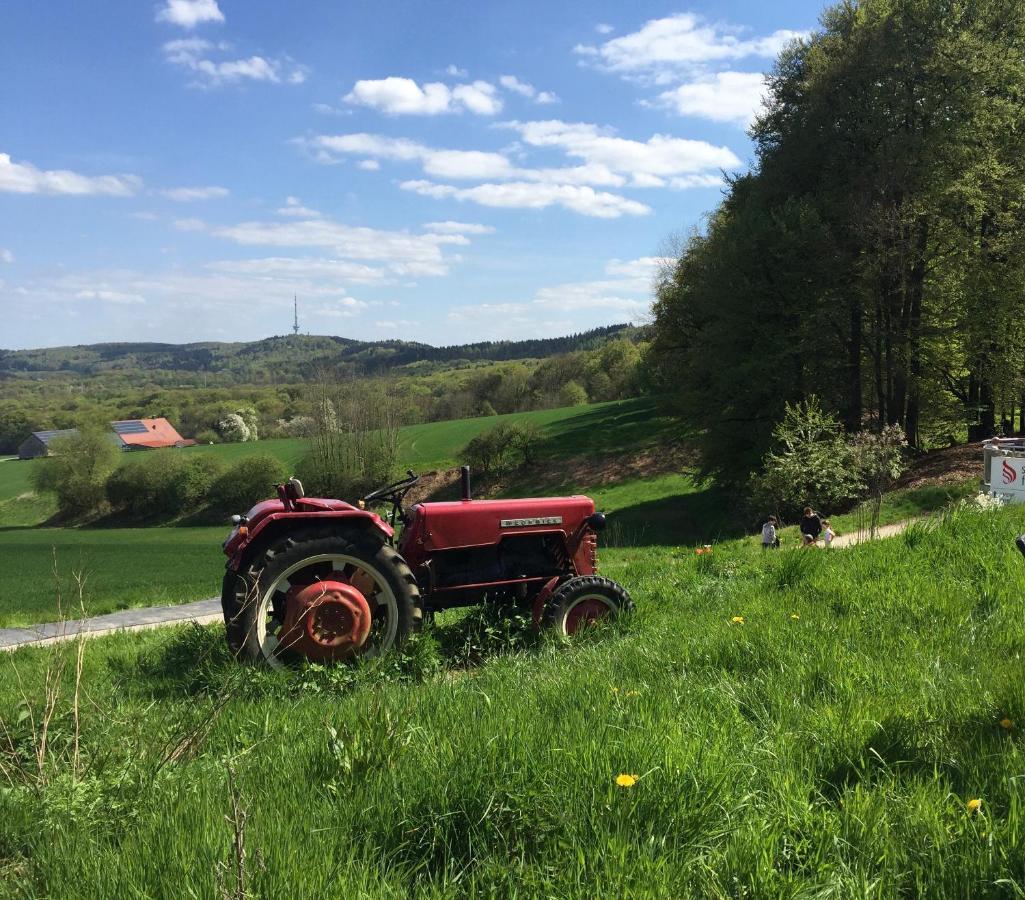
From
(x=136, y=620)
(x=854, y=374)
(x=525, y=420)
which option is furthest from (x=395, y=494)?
(x=525, y=420)

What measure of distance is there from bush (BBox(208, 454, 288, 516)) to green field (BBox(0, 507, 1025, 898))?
49.2 m

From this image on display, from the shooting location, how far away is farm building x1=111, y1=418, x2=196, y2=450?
89.5m

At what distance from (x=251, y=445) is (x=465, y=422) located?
20987 millimetres

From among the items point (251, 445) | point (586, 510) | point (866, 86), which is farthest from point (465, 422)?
point (586, 510)

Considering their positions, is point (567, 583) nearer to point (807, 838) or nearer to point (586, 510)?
point (586, 510)

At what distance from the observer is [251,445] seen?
70.6m

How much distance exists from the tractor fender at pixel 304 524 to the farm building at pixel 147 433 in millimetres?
90873

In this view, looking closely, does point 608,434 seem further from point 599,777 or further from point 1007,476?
point 599,777

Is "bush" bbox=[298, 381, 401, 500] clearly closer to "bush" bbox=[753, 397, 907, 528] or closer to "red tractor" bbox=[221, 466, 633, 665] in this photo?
"bush" bbox=[753, 397, 907, 528]

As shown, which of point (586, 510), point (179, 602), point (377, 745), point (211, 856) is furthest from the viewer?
point (179, 602)

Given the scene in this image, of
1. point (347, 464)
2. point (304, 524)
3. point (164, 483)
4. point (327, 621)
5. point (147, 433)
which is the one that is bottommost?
point (164, 483)

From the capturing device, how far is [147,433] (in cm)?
9344

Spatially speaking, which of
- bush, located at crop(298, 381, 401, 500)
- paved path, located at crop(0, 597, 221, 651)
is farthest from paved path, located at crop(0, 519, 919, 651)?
bush, located at crop(298, 381, 401, 500)

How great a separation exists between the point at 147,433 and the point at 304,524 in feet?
325
